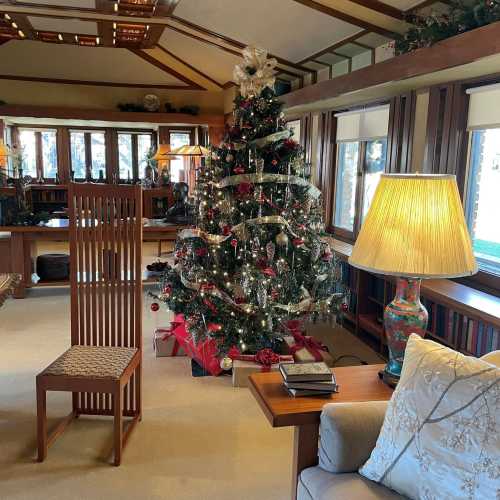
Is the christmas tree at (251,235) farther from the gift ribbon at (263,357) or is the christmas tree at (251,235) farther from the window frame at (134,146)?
the window frame at (134,146)

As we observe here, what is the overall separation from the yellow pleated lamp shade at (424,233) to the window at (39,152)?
924 centimetres

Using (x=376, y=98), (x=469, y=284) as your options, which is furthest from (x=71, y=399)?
(x=376, y=98)

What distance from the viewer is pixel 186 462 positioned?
2.49 meters

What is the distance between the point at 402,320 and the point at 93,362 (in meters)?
1.55

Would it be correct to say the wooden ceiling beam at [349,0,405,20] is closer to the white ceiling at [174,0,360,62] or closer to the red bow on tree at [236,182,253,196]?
the white ceiling at [174,0,360,62]

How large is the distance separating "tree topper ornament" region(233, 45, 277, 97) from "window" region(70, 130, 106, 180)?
703cm

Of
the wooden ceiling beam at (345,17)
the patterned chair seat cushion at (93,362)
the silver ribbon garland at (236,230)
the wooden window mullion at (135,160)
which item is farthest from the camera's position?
the wooden window mullion at (135,160)

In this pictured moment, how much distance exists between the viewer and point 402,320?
1.92 metres

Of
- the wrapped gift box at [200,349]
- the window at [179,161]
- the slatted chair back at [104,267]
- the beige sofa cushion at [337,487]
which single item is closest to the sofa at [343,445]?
the beige sofa cushion at [337,487]

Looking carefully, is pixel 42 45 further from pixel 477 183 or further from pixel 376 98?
pixel 477 183

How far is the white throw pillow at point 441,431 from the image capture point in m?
1.25

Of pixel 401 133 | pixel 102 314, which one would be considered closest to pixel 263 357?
pixel 102 314

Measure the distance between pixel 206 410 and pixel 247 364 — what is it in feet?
1.48

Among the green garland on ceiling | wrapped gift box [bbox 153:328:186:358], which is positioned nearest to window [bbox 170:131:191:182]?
wrapped gift box [bbox 153:328:186:358]
